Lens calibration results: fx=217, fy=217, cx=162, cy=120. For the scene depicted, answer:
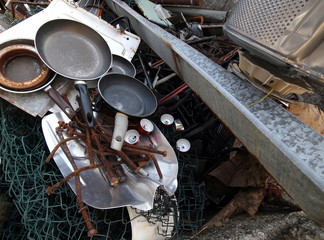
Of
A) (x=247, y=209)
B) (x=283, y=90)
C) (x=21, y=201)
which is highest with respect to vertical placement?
(x=283, y=90)

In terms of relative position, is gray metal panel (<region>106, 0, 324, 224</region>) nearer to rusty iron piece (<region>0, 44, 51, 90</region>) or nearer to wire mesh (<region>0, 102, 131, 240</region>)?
wire mesh (<region>0, 102, 131, 240</region>)

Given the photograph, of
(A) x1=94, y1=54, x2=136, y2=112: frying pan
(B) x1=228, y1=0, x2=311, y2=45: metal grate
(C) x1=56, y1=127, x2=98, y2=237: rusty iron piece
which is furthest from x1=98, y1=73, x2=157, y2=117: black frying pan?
(B) x1=228, y1=0, x2=311, y2=45: metal grate

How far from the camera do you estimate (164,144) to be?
5.80 feet

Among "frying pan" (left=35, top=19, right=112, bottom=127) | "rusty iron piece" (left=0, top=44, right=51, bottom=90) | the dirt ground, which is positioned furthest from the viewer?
"frying pan" (left=35, top=19, right=112, bottom=127)

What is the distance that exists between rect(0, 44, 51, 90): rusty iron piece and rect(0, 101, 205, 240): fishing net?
0.23 metres

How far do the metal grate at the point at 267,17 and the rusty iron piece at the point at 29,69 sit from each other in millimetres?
1489

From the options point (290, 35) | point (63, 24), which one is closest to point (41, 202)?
point (63, 24)

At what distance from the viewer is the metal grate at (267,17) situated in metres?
0.91

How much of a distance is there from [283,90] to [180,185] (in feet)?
3.51

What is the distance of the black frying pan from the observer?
5.87 feet

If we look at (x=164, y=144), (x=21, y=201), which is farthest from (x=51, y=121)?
(x=164, y=144)

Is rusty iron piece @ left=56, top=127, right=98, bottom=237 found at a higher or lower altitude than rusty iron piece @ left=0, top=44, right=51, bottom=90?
lower

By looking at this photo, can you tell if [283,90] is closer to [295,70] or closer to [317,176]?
[295,70]

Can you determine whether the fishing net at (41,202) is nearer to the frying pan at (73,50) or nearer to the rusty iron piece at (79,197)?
the rusty iron piece at (79,197)
